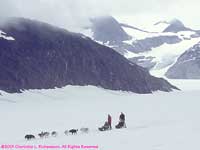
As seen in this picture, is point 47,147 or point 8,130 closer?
point 47,147

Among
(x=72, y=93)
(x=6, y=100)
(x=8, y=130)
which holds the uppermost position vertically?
(x=72, y=93)

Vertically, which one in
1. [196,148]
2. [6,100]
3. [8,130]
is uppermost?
[6,100]

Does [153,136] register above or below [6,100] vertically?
below

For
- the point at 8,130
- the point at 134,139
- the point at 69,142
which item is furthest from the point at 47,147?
the point at 8,130

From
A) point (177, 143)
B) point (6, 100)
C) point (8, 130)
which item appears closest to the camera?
point (177, 143)

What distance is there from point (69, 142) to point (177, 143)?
7.05 m

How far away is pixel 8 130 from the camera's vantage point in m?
47.4

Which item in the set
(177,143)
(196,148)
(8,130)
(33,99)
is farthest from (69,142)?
(33,99)

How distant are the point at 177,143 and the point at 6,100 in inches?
5300

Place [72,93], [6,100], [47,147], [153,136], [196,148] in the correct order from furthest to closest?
[72,93], [6,100], [153,136], [47,147], [196,148]

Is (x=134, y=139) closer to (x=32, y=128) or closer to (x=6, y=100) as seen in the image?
(x=32, y=128)

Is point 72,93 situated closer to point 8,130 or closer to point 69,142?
point 8,130

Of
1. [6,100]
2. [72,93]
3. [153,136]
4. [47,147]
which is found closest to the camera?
[47,147]

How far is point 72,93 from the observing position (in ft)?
639
